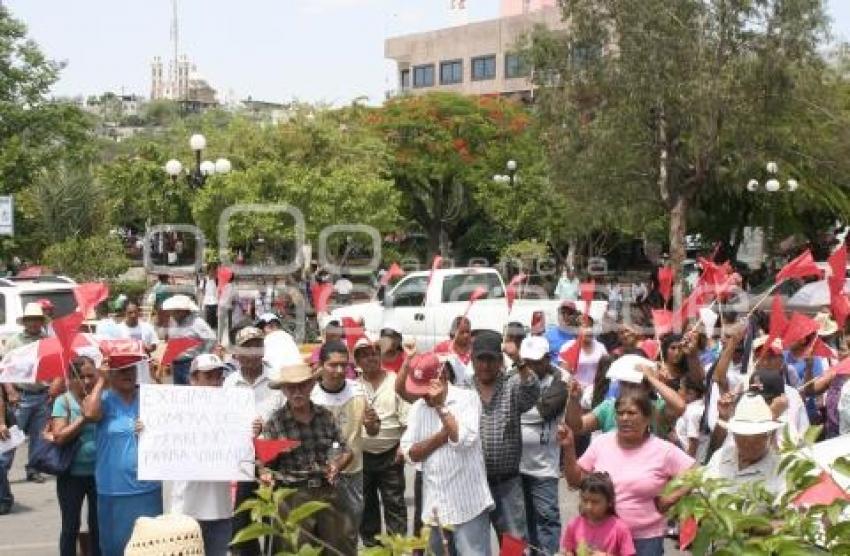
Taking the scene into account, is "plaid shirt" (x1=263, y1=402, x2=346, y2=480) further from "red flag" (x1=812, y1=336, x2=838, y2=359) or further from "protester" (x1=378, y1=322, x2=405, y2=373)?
"red flag" (x1=812, y1=336, x2=838, y2=359)

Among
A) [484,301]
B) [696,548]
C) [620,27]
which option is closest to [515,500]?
[696,548]

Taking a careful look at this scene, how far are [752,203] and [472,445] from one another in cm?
3065

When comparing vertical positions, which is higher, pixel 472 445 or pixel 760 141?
pixel 760 141

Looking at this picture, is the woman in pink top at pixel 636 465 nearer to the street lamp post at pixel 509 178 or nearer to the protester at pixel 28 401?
the protester at pixel 28 401

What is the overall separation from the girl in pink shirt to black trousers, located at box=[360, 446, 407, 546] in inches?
95.2

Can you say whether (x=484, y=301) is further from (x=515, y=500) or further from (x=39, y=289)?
(x=515, y=500)

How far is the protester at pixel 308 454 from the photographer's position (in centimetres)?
611

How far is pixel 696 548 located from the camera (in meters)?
2.93

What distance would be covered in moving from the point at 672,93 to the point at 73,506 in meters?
21.7

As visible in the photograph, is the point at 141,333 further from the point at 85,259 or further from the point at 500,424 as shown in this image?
the point at 85,259

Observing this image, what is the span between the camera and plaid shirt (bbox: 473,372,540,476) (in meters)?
6.46

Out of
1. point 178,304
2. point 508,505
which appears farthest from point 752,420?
point 178,304

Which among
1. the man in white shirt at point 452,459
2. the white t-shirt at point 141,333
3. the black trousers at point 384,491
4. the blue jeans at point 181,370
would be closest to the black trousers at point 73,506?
the black trousers at point 384,491

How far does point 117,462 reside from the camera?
6.32m
